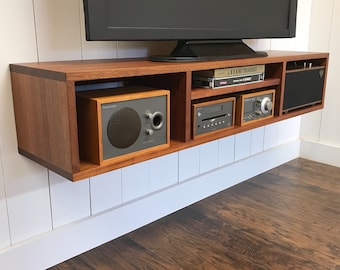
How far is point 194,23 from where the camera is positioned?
4.18 ft

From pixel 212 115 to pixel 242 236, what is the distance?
50cm

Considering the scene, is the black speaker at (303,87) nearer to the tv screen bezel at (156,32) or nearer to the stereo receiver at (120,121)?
the tv screen bezel at (156,32)

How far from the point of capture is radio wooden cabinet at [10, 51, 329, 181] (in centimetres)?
91

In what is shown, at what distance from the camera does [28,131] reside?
107 cm

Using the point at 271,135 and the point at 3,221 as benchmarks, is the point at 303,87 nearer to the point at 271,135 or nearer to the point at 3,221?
the point at 271,135

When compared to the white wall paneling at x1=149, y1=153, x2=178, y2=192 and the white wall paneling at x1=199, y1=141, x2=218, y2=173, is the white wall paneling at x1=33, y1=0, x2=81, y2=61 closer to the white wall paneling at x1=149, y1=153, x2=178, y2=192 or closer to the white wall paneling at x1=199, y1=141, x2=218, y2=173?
the white wall paneling at x1=149, y1=153, x2=178, y2=192

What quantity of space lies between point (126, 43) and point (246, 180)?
101 cm

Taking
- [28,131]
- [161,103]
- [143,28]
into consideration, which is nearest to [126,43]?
[143,28]

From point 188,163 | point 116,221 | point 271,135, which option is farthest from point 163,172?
point 271,135

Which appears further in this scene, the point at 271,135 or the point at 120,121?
the point at 271,135

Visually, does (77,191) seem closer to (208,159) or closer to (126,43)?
(126,43)

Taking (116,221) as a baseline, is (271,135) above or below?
above

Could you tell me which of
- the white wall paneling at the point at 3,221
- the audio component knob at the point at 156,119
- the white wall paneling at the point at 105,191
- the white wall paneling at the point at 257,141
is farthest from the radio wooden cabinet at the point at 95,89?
the white wall paneling at the point at 257,141

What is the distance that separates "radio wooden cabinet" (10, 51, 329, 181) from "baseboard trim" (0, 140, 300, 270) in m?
0.33
